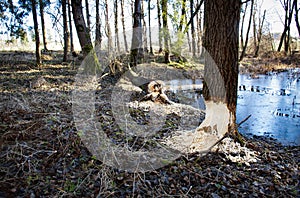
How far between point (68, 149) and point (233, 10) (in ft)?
8.94

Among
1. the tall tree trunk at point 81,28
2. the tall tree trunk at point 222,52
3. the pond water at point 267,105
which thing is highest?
the tall tree trunk at point 81,28

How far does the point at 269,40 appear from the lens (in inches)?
915

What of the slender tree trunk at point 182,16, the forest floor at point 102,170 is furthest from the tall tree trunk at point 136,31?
the forest floor at point 102,170

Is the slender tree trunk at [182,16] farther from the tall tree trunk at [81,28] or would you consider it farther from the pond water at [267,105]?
the tall tree trunk at [81,28]

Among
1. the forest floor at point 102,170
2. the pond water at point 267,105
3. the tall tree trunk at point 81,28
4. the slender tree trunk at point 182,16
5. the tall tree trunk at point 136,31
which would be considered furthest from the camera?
the slender tree trunk at point 182,16

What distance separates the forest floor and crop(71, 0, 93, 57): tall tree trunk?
15.8ft

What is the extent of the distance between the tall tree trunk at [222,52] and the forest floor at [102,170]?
0.72 m

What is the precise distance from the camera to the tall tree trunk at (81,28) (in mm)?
7606

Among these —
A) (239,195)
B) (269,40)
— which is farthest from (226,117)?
(269,40)

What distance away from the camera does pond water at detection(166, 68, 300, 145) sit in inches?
195

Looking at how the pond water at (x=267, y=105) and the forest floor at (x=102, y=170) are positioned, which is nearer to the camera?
the forest floor at (x=102, y=170)

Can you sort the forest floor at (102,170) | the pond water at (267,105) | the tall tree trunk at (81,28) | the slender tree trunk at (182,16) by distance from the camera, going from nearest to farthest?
the forest floor at (102,170) → the pond water at (267,105) → the tall tree trunk at (81,28) → the slender tree trunk at (182,16)

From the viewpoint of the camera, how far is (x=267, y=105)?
6984 mm

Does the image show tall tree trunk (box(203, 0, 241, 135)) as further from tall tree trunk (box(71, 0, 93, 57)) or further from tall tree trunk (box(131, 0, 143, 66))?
tall tree trunk (box(131, 0, 143, 66))
